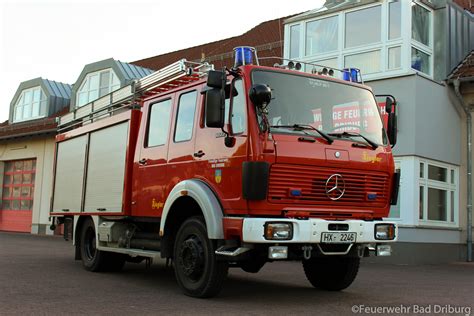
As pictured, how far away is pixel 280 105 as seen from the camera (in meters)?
6.83

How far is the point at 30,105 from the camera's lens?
29.6m

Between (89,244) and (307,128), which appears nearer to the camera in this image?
(307,128)

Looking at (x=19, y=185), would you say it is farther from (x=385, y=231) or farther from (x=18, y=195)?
(x=385, y=231)

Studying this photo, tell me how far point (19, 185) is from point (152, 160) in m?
20.9

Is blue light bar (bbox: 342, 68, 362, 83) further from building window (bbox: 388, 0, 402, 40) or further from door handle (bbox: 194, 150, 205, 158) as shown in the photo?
building window (bbox: 388, 0, 402, 40)

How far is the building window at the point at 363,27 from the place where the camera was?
49.5ft

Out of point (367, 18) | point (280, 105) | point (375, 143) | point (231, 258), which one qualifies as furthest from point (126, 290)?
point (367, 18)

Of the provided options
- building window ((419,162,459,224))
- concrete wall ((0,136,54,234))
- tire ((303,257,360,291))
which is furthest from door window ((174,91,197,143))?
concrete wall ((0,136,54,234))

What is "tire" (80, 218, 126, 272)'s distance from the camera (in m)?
9.76

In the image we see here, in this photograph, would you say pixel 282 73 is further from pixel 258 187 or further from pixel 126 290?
pixel 126 290

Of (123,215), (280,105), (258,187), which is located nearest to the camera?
(258,187)

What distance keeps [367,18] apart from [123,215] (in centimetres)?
954

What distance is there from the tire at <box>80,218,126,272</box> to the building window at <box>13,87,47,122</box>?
19.6 metres

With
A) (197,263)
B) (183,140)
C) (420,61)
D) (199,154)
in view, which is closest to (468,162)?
(420,61)
